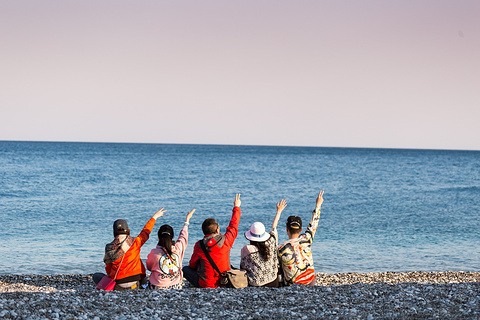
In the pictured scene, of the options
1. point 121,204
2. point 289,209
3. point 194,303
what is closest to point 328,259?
point 194,303

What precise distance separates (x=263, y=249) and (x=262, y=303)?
1.14 m

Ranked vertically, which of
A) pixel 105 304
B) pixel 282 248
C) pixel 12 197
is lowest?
pixel 12 197

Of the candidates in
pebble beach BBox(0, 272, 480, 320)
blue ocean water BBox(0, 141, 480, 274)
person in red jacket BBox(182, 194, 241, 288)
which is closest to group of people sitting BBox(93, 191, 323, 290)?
person in red jacket BBox(182, 194, 241, 288)

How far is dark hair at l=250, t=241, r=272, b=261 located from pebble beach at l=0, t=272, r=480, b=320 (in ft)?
1.82

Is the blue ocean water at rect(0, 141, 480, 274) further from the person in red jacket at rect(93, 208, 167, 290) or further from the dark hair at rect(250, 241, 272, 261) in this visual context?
the dark hair at rect(250, 241, 272, 261)

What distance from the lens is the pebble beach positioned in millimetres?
5957

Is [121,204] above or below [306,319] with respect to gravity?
below

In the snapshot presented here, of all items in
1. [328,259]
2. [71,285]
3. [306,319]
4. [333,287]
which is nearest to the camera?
[306,319]

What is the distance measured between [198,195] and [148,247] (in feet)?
63.4

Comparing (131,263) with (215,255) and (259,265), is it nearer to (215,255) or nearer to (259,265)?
(215,255)

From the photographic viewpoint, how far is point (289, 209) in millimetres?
28172

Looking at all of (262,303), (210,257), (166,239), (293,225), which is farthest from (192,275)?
(293,225)

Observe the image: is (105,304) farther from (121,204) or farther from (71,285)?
(121,204)

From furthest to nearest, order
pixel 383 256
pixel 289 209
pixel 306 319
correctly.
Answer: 1. pixel 289 209
2. pixel 383 256
3. pixel 306 319
